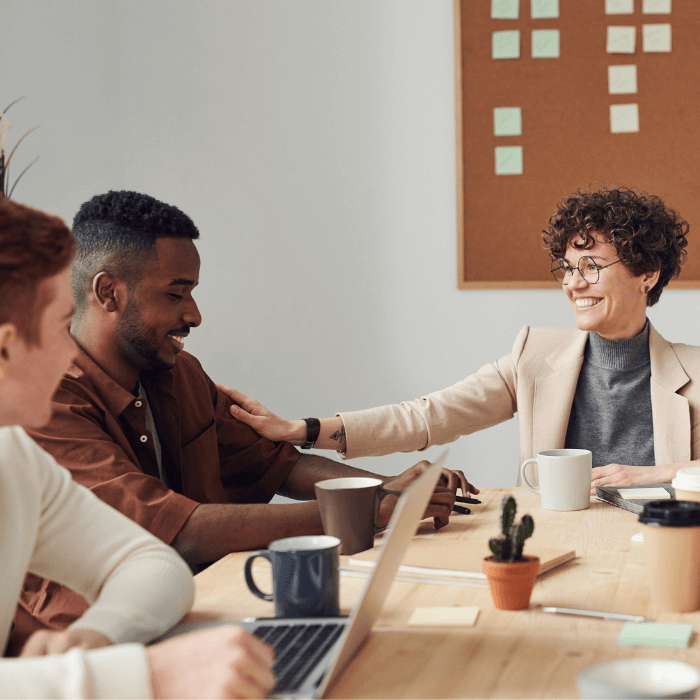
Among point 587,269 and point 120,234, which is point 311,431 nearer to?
point 120,234

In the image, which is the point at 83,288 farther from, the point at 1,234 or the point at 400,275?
the point at 400,275

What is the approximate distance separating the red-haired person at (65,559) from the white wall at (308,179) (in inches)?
76.9

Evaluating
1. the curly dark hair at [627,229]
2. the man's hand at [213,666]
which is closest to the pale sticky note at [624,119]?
the curly dark hair at [627,229]

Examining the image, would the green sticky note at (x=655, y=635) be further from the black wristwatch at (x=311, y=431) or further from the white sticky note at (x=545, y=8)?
the white sticky note at (x=545, y=8)

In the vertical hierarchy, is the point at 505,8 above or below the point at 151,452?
above

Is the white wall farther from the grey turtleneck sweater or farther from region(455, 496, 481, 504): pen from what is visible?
region(455, 496, 481, 504): pen

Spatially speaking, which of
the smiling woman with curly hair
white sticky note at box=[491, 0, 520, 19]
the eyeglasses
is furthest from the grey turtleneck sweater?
white sticky note at box=[491, 0, 520, 19]

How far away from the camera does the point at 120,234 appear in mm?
1513

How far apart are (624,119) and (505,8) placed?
55cm

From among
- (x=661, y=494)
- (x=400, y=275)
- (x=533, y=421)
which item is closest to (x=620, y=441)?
(x=533, y=421)

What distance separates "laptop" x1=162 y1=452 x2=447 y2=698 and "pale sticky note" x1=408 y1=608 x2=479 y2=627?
6cm

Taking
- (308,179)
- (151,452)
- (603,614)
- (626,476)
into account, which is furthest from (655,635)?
(308,179)

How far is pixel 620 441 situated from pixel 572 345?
0.86 feet

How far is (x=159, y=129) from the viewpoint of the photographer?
9.53 feet
